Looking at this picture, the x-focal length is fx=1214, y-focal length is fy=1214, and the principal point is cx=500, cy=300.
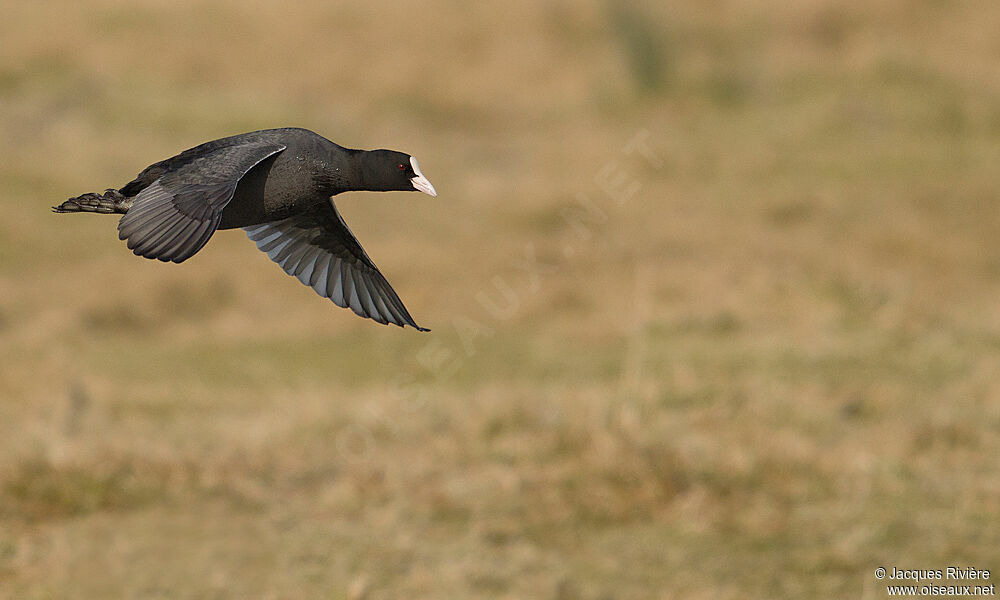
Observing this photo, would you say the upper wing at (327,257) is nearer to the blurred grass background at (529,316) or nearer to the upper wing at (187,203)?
the upper wing at (187,203)

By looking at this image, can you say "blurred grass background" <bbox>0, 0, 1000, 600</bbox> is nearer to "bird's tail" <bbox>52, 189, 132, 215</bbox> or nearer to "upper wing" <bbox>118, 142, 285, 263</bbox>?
"bird's tail" <bbox>52, 189, 132, 215</bbox>

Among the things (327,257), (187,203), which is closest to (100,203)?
(187,203)

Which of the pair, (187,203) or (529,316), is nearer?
(187,203)

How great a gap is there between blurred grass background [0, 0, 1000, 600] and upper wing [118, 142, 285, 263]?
401 centimetres

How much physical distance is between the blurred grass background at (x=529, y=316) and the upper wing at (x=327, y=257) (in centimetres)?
321

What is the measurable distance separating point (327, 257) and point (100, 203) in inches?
38.3

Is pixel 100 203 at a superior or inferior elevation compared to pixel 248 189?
inferior

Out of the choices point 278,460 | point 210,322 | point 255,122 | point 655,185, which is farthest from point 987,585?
point 255,122

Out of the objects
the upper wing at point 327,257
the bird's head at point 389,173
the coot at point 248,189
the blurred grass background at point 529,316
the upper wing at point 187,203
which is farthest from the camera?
the blurred grass background at point 529,316

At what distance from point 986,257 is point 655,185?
4900mm

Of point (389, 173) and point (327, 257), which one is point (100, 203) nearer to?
point (389, 173)

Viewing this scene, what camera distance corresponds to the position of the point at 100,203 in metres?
2.68

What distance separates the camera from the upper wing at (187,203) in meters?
2.34

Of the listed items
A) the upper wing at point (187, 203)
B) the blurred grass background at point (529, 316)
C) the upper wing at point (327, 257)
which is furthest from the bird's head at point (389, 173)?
the blurred grass background at point (529, 316)
